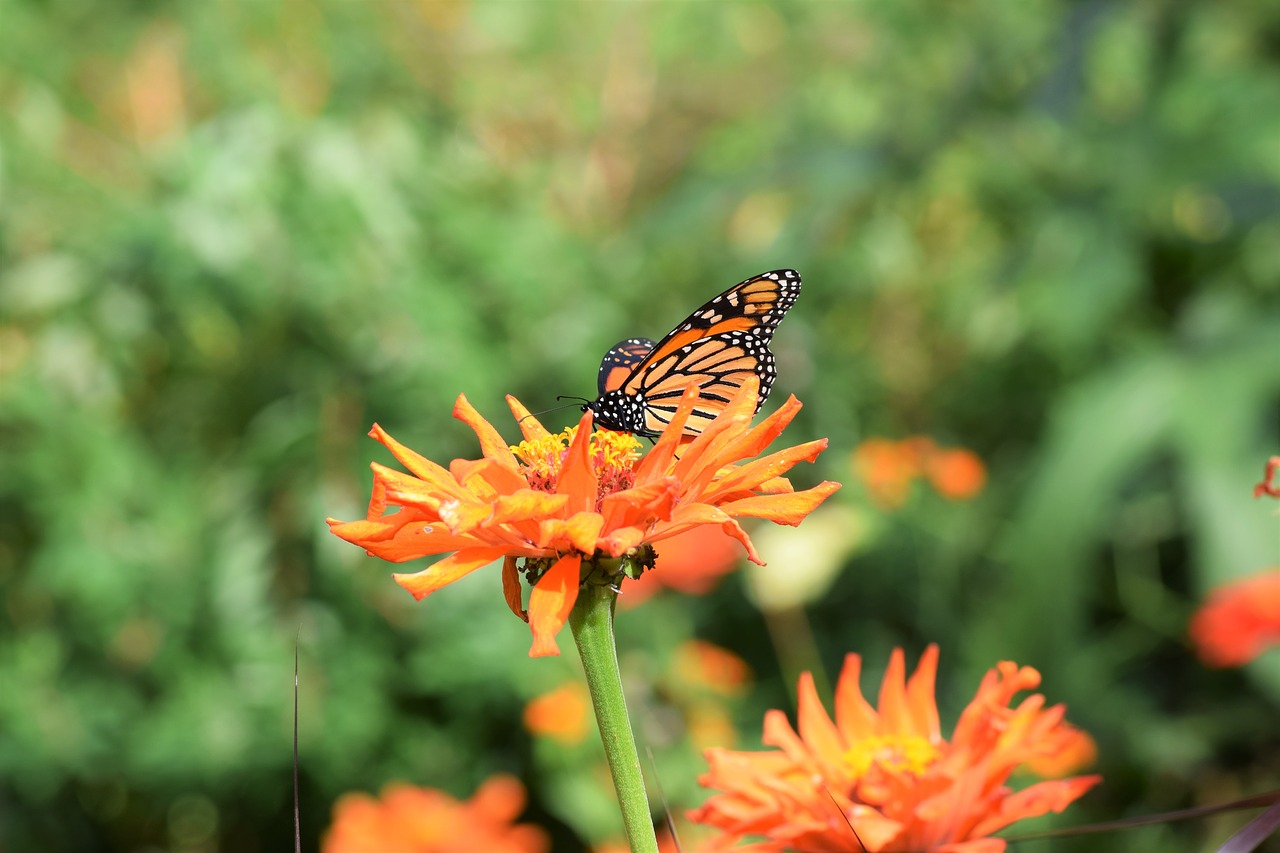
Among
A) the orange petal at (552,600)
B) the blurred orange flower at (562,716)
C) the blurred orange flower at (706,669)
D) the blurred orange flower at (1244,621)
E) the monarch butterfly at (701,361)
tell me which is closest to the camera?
the orange petal at (552,600)

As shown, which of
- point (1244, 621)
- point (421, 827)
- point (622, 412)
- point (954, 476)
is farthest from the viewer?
point (954, 476)

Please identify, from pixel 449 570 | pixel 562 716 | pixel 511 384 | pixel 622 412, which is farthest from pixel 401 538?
pixel 511 384

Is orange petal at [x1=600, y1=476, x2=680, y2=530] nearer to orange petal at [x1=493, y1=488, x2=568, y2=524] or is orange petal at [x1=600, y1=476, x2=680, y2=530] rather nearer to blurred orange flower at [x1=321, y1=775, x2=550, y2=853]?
orange petal at [x1=493, y1=488, x2=568, y2=524]

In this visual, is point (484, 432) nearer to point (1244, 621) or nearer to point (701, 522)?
point (701, 522)

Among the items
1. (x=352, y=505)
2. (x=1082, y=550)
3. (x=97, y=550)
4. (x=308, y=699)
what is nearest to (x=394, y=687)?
(x=308, y=699)

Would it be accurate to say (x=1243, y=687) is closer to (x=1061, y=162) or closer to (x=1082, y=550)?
(x=1082, y=550)

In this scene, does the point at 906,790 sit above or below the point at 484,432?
below

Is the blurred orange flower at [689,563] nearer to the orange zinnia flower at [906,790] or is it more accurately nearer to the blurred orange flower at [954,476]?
the blurred orange flower at [954,476]

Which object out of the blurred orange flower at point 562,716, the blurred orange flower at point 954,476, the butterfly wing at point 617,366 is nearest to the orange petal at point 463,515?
the butterfly wing at point 617,366
